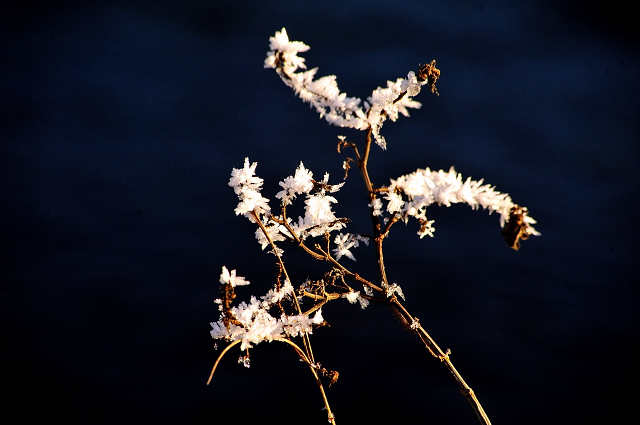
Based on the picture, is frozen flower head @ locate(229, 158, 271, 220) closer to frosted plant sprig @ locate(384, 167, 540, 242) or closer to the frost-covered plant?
the frost-covered plant

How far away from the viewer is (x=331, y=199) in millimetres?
508

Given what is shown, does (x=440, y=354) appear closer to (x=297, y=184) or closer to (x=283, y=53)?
(x=297, y=184)

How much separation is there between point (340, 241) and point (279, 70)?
0.23 m

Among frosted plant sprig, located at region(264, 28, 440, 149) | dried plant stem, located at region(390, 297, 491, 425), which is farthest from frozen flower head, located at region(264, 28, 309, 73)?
dried plant stem, located at region(390, 297, 491, 425)

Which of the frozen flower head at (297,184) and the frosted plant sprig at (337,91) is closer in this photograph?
the frosted plant sprig at (337,91)

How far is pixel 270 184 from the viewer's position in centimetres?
124

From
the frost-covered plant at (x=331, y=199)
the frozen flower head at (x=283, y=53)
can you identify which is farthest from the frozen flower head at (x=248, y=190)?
the frozen flower head at (x=283, y=53)

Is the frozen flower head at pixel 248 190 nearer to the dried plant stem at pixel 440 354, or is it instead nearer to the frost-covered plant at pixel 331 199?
the frost-covered plant at pixel 331 199

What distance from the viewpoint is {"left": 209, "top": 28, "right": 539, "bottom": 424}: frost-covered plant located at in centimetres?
38

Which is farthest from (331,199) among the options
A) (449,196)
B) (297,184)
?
(449,196)

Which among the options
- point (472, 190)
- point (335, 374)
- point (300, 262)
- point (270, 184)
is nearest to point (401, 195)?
point (472, 190)

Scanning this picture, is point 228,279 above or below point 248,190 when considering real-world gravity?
below

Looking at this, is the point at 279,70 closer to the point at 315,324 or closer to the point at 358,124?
the point at 358,124

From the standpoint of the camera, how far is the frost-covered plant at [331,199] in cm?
38
